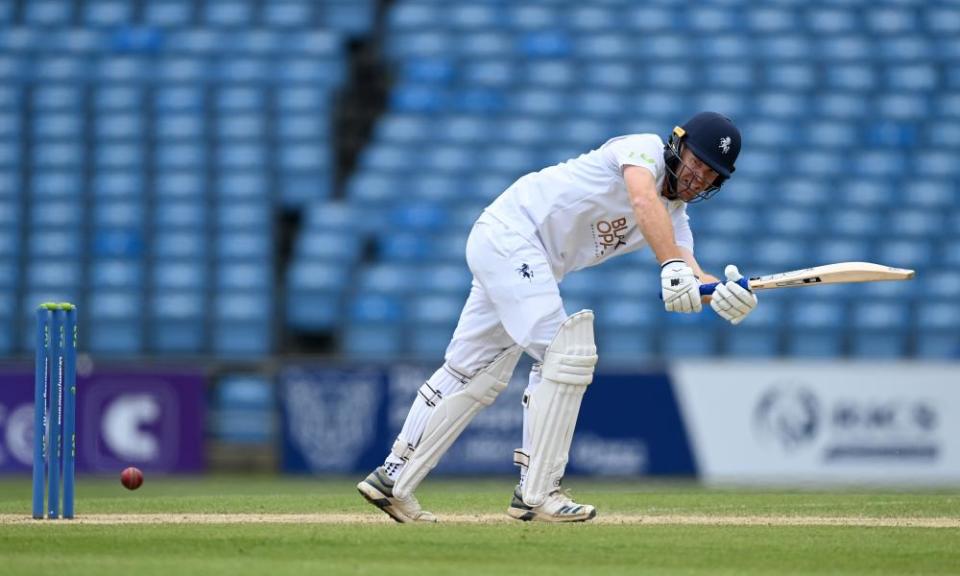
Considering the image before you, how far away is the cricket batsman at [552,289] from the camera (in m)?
6.00

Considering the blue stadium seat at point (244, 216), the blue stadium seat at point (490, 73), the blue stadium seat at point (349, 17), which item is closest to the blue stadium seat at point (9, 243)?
the blue stadium seat at point (244, 216)

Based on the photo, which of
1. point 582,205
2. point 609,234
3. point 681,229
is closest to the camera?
point 582,205

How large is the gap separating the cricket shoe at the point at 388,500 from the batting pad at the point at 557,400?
47cm

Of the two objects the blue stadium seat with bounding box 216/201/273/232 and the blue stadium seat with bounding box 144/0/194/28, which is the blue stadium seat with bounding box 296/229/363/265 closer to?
the blue stadium seat with bounding box 216/201/273/232

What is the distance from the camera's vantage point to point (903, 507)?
23.5 ft

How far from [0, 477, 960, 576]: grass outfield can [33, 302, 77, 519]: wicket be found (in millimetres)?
229

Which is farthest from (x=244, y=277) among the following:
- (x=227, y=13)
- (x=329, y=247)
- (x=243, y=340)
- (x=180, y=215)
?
(x=227, y=13)

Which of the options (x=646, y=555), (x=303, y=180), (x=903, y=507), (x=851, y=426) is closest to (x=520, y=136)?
(x=303, y=180)

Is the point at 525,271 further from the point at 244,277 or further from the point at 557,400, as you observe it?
→ the point at 244,277

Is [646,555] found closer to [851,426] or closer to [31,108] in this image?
[851,426]

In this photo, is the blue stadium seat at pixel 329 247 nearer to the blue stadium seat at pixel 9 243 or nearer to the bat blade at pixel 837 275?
the blue stadium seat at pixel 9 243

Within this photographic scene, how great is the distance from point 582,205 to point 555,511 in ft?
3.91

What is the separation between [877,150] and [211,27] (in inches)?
257

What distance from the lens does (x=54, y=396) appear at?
20.8 ft
